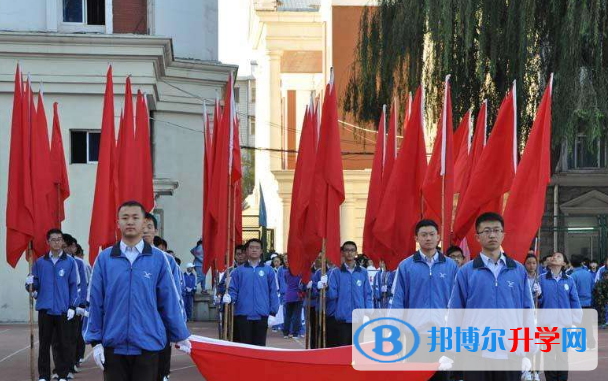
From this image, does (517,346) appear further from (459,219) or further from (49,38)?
(49,38)

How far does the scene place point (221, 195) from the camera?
17.4m

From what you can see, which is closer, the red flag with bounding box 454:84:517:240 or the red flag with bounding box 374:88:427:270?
the red flag with bounding box 454:84:517:240

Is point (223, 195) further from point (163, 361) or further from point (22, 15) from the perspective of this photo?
point (22, 15)

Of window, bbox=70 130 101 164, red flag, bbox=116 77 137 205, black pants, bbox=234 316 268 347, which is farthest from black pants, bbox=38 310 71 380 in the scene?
window, bbox=70 130 101 164

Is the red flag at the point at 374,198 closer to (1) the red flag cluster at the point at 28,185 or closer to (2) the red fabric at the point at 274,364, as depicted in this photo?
(1) the red flag cluster at the point at 28,185

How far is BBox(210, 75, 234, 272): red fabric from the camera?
17297 mm

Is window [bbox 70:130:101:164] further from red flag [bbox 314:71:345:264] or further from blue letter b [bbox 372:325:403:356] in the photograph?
blue letter b [bbox 372:325:403:356]

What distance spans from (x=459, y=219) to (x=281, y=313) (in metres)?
11.3

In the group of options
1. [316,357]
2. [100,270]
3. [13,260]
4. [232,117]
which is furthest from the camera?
[232,117]

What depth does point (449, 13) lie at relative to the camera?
1062 inches

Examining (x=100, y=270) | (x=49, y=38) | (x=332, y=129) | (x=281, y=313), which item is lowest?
(x=281, y=313)

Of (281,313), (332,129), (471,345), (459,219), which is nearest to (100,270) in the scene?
(471,345)

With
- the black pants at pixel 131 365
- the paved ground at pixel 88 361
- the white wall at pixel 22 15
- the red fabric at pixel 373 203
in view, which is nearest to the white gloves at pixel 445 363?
the black pants at pixel 131 365

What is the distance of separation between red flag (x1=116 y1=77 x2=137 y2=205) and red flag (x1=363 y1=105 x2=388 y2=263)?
10.2 ft
